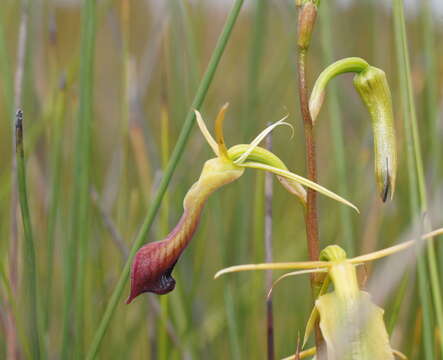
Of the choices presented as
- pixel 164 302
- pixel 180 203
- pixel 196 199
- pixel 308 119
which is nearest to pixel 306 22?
pixel 308 119

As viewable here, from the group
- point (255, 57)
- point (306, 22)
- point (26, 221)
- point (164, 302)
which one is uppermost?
point (255, 57)

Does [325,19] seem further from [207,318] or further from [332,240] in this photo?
[207,318]

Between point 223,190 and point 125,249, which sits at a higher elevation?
point 223,190

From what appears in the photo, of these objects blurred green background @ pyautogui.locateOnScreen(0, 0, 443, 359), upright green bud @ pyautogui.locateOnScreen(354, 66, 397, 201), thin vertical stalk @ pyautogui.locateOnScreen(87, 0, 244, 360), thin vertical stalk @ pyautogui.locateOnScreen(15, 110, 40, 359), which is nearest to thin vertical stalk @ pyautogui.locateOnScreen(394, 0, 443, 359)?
upright green bud @ pyautogui.locateOnScreen(354, 66, 397, 201)

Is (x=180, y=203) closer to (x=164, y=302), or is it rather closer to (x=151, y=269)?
(x=164, y=302)

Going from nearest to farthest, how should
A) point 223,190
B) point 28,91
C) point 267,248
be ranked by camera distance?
point 267,248 < point 28,91 < point 223,190

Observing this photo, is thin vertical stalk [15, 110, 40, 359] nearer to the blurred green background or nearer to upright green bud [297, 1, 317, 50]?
the blurred green background

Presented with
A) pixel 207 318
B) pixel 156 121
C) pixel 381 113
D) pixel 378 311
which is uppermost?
pixel 156 121

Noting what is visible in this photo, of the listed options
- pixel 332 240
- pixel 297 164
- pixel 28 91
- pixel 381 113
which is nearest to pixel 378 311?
pixel 381 113
